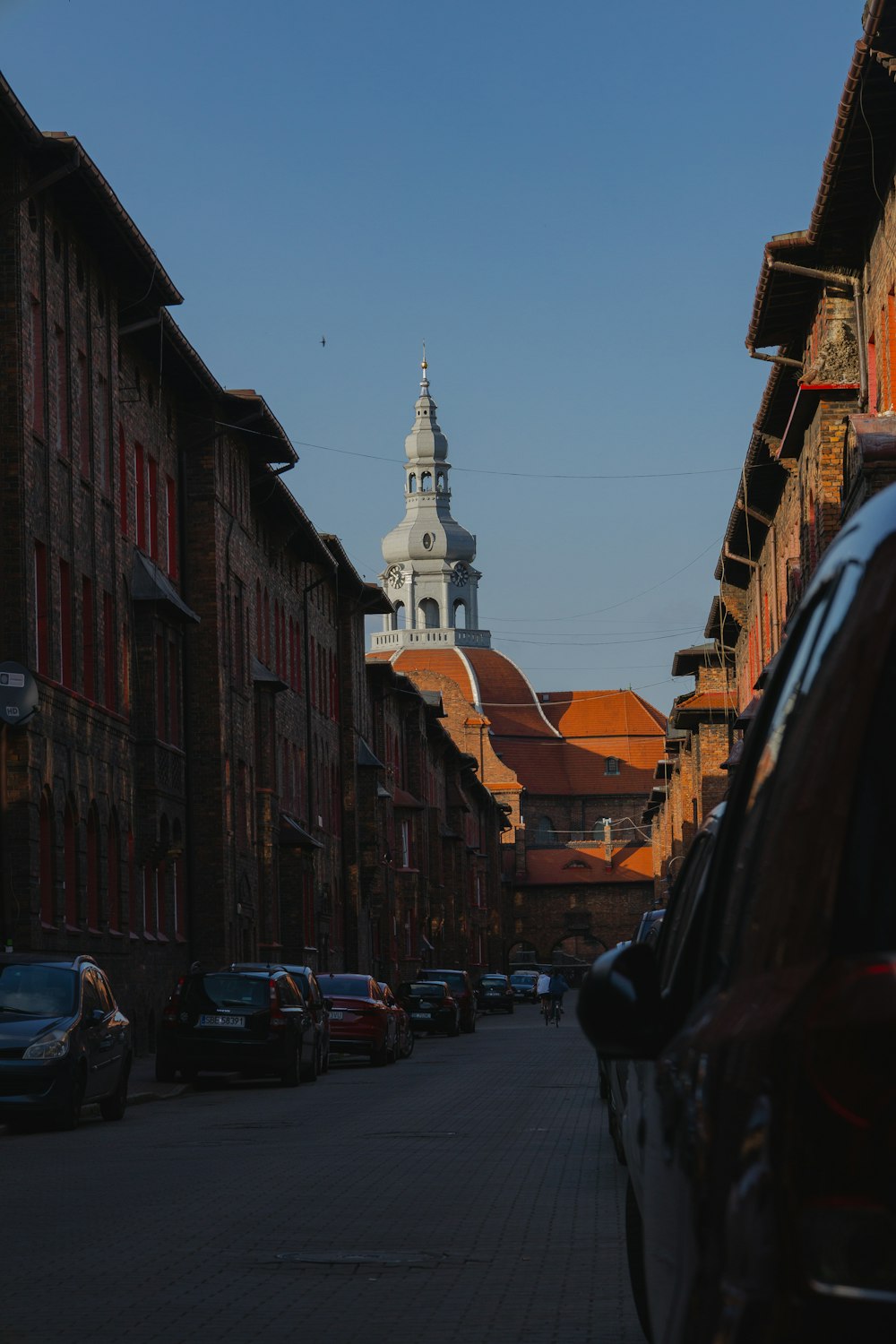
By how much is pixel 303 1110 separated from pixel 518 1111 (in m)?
2.26

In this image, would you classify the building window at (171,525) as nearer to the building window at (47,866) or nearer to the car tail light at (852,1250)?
the building window at (47,866)

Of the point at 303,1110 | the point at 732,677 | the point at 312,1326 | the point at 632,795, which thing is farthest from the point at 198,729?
the point at 632,795

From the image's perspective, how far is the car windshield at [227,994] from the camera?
2667 cm

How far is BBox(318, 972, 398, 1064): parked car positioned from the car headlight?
50.5ft

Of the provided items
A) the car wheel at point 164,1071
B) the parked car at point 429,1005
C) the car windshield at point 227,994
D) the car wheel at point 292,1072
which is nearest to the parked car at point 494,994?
the parked car at point 429,1005

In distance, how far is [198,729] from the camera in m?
42.4

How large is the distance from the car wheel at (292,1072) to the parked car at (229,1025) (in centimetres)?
3

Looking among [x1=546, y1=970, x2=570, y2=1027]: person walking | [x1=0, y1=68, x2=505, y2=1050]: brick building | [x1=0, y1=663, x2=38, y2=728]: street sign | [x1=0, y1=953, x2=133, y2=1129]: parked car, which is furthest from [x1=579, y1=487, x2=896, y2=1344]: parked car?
[x1=546, y1=970, x2=570, y2=1027]: person walking

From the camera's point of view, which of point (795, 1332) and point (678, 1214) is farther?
point (678, 1214)

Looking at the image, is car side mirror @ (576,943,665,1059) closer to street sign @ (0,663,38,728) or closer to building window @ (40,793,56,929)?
street sign @ (0,663,38,728)

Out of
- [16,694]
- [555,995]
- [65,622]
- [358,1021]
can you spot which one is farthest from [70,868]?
[555,995]

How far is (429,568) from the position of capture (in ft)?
529

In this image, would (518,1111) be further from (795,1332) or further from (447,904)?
(447,904)

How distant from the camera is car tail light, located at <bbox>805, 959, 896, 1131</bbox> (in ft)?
8.29
